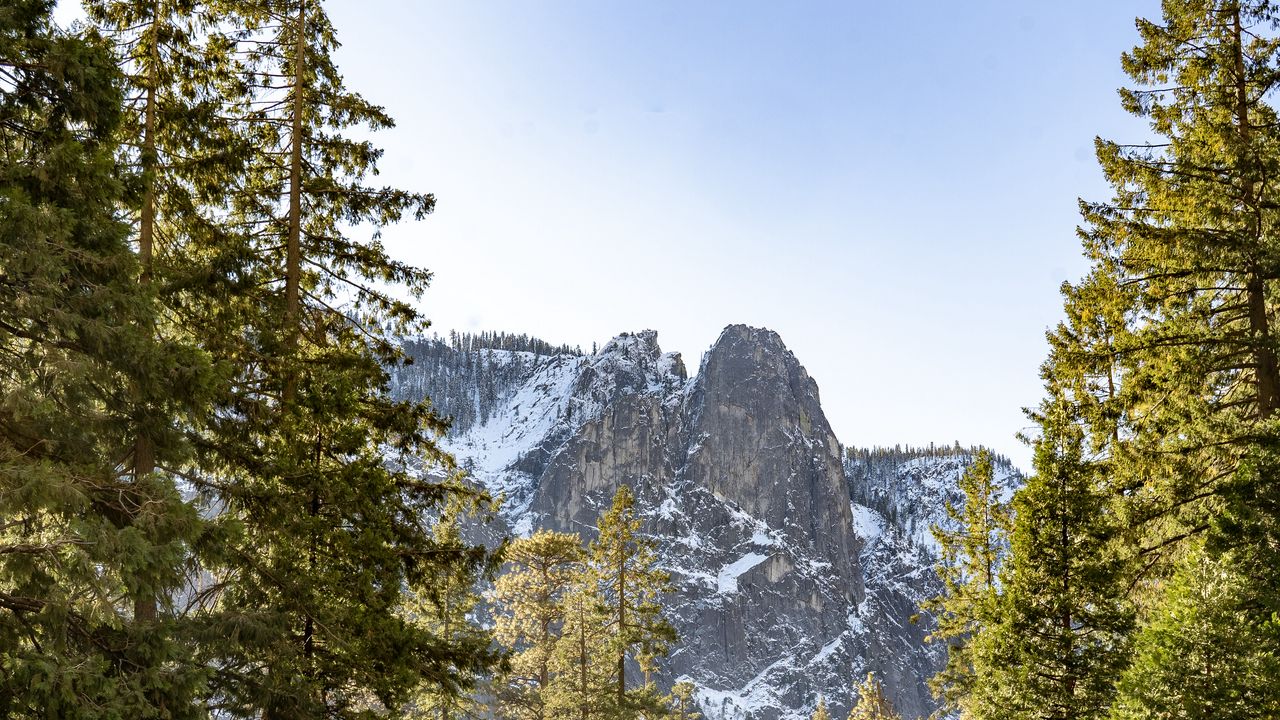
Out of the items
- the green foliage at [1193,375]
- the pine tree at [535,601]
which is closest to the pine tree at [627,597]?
the pine tree at [535,601]

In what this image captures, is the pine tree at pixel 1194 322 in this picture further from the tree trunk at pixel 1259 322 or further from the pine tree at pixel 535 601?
the pine tree at pixel 535 601

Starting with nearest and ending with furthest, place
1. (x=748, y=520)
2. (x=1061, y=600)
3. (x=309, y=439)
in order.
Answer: (x=309, y=439) → (x=1061, y=600) → (x=748, y=520)

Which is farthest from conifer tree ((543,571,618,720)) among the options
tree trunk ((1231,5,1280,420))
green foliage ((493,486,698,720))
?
tree trunk ((1231,5,1280,420))

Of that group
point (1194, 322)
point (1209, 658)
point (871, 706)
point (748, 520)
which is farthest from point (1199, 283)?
point (748, 520)

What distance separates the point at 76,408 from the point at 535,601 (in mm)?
20459

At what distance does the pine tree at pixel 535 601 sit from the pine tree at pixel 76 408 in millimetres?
17389

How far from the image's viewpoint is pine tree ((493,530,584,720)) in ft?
79.4

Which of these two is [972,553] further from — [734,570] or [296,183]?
[734,570]

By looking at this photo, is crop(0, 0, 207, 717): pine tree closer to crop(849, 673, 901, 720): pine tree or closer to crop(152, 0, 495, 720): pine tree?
crop(152, 0, 495, 720): pine tree

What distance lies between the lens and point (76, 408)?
6395 millimetres

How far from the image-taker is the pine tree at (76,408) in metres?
5.45

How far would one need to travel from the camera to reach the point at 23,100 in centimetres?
661

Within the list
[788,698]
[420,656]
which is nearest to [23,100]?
[420,656]

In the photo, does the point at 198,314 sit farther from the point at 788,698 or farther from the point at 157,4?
the point at 788,698
